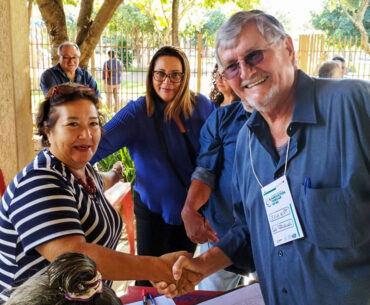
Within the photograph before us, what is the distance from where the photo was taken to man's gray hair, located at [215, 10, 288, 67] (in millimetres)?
1459

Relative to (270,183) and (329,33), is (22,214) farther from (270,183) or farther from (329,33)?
(329,33)

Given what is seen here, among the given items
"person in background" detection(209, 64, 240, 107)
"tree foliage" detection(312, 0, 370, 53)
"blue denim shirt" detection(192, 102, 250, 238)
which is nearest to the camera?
"blue denim shirt" detection(192, 102, 250, 238)

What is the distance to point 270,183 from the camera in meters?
1.39

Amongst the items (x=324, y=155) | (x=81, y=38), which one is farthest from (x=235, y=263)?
(x=81, y=38)

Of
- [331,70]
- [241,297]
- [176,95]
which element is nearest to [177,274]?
[241,297]

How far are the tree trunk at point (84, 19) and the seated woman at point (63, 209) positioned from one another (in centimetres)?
430

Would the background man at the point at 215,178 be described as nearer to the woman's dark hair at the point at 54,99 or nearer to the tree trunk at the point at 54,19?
the woman's dark hair at the point at 54,99

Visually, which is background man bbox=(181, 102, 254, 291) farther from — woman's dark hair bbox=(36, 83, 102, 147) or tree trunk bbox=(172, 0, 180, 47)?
tree trunk bbox=(172, 0, 180, 47)

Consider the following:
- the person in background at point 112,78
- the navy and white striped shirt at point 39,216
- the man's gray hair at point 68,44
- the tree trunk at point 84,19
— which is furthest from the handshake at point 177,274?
the person in background at point 112,78

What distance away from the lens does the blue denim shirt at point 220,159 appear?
7.32 feet

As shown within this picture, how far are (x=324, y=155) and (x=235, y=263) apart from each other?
718 millimetres

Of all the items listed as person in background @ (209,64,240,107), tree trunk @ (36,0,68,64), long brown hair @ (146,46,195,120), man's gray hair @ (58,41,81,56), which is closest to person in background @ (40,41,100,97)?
man's gray hair @ (58,41,81,56)

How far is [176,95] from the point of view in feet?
8.65

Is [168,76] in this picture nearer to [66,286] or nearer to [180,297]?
[180,297]
